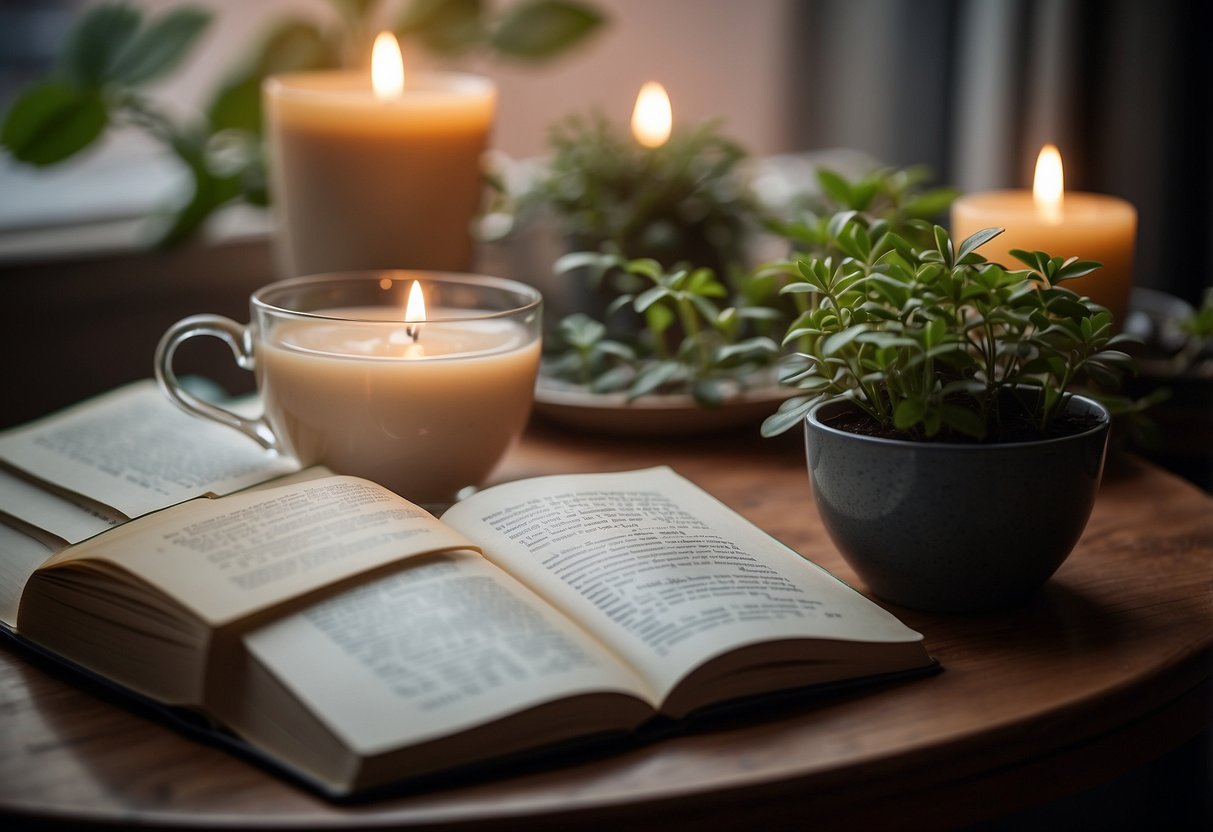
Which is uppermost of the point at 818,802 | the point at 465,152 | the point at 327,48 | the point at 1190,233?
the point at 327,48

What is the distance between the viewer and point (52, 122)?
125cm

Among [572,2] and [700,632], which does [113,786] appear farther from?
[572,2]

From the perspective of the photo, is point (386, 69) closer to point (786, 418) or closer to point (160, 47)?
point (160, 47)

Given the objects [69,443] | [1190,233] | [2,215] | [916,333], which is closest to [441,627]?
[916,333]

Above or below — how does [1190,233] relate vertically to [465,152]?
below

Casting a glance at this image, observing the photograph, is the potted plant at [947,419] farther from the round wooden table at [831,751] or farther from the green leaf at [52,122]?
the green leaf at [52,122]

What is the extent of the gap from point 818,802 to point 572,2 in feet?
3.53

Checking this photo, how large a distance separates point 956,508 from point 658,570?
17 centimetres

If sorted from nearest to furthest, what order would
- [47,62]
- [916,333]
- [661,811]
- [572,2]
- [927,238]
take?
[661,811] < [916,333] < [927,238] < [572,2] < [47,62]

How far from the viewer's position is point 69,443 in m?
0.91

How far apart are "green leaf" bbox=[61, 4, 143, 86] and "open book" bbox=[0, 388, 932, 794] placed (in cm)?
75

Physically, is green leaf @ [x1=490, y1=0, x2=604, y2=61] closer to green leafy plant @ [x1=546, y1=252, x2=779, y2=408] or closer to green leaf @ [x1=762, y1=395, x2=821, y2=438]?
green leafy plant @ [x1=546, y1=252, x2=779, y2=408]

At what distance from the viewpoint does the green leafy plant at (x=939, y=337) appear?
2.10 feet

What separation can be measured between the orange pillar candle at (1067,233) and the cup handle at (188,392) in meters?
0.57
